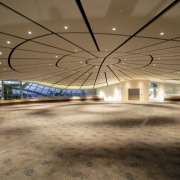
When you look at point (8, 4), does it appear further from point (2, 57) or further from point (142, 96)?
point (142, 96)

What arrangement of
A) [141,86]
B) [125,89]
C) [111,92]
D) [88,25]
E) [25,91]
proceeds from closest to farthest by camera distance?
[88,25] < [141,86] < [125,89] < [25,91] < [111,92]

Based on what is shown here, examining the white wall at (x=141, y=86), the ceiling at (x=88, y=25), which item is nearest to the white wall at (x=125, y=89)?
the white wall at (x=141, y=86)

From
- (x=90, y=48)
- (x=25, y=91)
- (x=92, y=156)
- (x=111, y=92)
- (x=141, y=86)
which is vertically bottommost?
(x=92, y=156)

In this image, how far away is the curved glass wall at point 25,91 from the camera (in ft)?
99.8

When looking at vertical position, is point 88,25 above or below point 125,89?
above

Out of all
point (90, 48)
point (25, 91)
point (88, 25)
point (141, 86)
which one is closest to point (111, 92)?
point (141, 86)

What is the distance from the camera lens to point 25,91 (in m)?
32.8

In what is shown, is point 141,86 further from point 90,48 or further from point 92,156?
point 92,156

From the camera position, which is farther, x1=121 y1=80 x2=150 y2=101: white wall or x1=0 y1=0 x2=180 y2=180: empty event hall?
x1=121 y1=80 x2=150 y2=101: white wall

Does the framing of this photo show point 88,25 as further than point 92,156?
Yes

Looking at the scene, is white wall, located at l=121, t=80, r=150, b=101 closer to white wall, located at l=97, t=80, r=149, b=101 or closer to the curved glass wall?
white wall, located at l=97, t=80, r=149, b=101

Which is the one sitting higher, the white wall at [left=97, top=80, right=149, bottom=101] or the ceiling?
the ceiling

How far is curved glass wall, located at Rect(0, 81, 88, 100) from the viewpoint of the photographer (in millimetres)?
30422

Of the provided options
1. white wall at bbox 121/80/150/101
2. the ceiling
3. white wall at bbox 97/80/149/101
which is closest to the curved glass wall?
white wall at bbox 97/80/149/101
